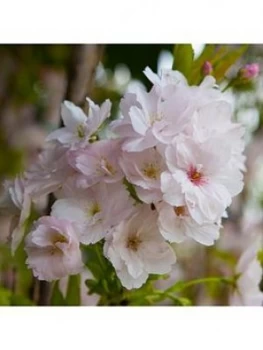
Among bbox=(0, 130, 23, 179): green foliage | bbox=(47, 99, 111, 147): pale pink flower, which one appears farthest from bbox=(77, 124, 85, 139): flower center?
bbox=(0, 130, 23, 179): green foliage

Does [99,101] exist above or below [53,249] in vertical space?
above

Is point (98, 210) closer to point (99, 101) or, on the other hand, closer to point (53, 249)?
point (53, 249)

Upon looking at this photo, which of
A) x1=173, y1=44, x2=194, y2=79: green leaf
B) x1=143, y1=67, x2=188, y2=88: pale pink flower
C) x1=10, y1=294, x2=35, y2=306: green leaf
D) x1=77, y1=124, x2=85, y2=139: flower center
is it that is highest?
x1=173, y1=44, x2=194, y2=79: green leaf

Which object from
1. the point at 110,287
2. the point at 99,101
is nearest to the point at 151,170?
the point at 110,287

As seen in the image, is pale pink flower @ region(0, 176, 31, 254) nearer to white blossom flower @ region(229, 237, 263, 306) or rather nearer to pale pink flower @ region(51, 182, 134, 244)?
pale pink flower @ region(51, 182, 134, 244)

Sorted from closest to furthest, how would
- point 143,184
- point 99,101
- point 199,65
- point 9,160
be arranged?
point 143,184 < point 199,65 < point 99,101 < point 9,160
